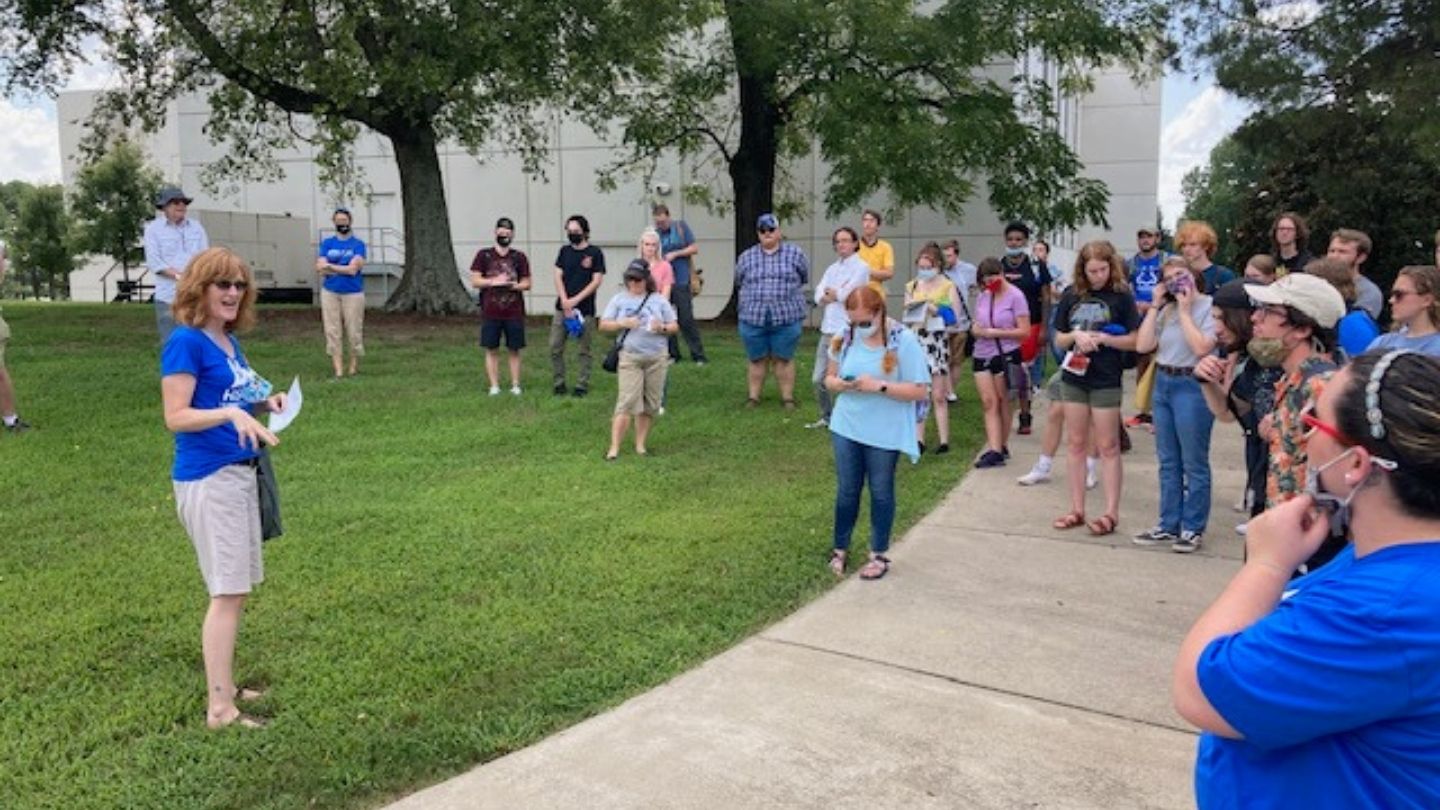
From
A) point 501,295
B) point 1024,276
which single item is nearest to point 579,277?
point 501,295

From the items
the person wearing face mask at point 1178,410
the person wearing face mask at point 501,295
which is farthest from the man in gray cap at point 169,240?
the person wearing face mask at point 1178,410

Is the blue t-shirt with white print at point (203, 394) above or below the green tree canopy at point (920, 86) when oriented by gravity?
below

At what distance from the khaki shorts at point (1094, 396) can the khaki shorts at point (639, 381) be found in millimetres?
3323

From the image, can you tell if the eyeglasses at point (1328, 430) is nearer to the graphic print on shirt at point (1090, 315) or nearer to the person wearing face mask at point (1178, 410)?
the person wearing face mask at point (1178, 410)

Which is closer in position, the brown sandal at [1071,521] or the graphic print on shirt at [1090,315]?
the graphic print on shirt at [1090,315]

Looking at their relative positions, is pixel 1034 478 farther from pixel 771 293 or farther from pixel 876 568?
pixel 771 293

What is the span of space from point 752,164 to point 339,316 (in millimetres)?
11397

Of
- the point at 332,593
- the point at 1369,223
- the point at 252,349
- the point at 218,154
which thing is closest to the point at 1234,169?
the point at 1369,223

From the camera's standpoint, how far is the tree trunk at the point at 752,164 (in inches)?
824

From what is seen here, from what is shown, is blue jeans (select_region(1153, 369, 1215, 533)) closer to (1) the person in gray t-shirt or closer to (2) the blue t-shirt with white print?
(1) the person in gray t-shirt

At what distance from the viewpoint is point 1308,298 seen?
3855 millimetres

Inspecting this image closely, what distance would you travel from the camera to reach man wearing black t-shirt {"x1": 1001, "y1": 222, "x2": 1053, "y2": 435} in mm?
9609

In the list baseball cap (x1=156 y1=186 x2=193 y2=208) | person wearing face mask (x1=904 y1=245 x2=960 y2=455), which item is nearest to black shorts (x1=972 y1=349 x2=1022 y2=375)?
person wearing face mask (x1=904 y1=245 x2=960 y2=455)

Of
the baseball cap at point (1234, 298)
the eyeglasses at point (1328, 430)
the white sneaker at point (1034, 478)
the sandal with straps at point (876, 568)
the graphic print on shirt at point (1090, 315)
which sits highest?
the baseball cap at point (1234, 298)
